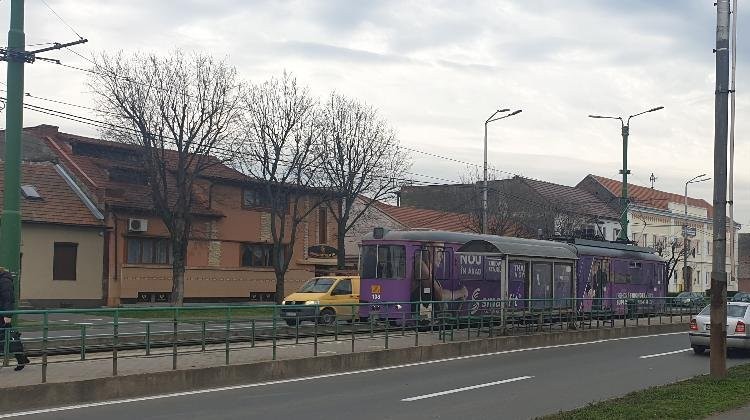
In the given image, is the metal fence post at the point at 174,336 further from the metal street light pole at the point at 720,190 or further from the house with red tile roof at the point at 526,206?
the house with red tile roof at the point at 526,206

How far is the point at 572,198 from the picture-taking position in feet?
238

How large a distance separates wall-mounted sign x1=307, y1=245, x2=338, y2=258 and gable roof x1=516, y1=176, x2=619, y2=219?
63.4 feet

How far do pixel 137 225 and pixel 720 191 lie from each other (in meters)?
31.5

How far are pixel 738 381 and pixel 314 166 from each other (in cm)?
3198

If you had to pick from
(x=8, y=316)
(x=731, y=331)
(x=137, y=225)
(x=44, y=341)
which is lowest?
(x=731, y=331)

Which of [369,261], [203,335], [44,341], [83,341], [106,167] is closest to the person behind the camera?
[44,341]

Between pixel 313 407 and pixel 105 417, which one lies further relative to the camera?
pixel 313 407

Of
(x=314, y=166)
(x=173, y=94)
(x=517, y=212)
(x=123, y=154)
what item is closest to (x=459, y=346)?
(x=173, y=94)

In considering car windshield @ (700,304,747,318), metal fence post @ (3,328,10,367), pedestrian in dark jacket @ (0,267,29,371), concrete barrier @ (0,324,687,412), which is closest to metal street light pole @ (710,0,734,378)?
concrete barrier @ (0,324,687,412)

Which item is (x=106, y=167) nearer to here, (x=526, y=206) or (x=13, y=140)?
(x=13, y=140)

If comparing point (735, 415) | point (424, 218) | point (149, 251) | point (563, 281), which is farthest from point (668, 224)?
point (735, 415)

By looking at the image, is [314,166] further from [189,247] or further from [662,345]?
[662,345]

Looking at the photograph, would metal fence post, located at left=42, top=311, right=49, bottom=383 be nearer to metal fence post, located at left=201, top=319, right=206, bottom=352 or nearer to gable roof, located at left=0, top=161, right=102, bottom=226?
metal fence post, located at left=201, top=319, right=206, bottom=352

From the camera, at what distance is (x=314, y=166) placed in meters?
44.3
